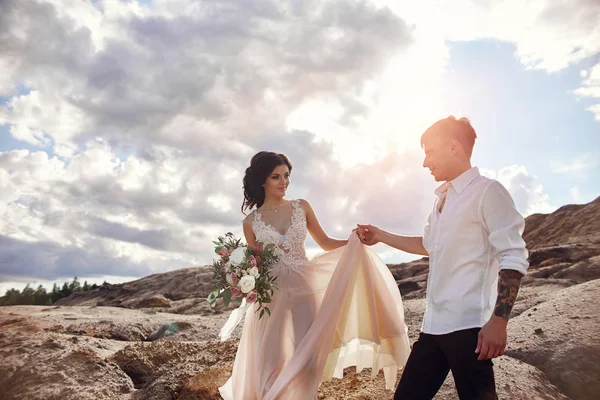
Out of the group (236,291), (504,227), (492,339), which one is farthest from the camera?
(236,291)

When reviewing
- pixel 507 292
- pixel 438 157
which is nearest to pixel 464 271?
pixel 507 292

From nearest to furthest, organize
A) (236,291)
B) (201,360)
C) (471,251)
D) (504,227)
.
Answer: (504,227)
(471,251)
(236,291)
(201,360)

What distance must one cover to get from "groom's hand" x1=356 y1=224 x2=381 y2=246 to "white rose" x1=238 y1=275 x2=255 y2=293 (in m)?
1.13

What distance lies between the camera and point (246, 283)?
188 inches

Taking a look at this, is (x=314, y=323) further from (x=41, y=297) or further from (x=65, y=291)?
(x=65, y=291)

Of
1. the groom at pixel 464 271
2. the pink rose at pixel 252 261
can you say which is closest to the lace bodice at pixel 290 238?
the pink rose at pixel 252 261

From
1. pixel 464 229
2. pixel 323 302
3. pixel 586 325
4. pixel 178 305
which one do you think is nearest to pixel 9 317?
pixel 323 302

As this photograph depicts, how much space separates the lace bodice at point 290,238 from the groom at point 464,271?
2.33m

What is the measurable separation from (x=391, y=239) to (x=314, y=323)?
1123mm

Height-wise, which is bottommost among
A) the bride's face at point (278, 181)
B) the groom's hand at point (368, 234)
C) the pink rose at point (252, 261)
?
the pink rose at point (252, 261)

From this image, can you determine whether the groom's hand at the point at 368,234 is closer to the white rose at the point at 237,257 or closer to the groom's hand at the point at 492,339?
the white rose at the point at 237,257

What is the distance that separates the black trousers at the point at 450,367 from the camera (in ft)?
9.52

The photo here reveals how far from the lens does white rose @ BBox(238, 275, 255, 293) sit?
4.77 metres

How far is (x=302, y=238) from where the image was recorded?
5750 millimetres
